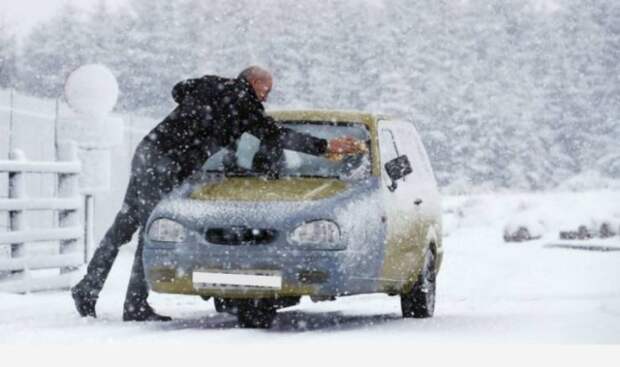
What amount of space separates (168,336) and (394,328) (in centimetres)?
137

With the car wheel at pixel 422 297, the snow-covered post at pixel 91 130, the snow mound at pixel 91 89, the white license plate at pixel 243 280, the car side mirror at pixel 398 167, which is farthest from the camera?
the snow-covered post at pixel 91 130

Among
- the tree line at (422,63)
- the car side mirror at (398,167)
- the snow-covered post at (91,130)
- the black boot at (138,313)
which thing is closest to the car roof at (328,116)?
the car side mirror at (398,167)

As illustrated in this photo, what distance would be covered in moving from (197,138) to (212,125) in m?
0.12

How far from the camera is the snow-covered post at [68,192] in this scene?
1066 cm

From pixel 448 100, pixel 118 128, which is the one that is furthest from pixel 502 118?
pixel 118 128

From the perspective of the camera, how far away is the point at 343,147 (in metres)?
7.38

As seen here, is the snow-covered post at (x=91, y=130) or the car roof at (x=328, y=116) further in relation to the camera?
the snow-covered post at (x=91, y=130)

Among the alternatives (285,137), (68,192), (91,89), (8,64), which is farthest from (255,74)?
(8,64)

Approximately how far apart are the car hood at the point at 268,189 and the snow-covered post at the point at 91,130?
3.61 m

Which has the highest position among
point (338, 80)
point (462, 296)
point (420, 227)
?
point (338, 80)

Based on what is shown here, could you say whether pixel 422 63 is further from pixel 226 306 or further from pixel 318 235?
pixel 318 235

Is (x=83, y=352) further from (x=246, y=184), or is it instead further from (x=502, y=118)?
(x=502, y=118)

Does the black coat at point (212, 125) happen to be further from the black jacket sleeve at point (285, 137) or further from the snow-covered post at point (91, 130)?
the snow-covered post at point (91, 130)

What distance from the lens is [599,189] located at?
21.5m
